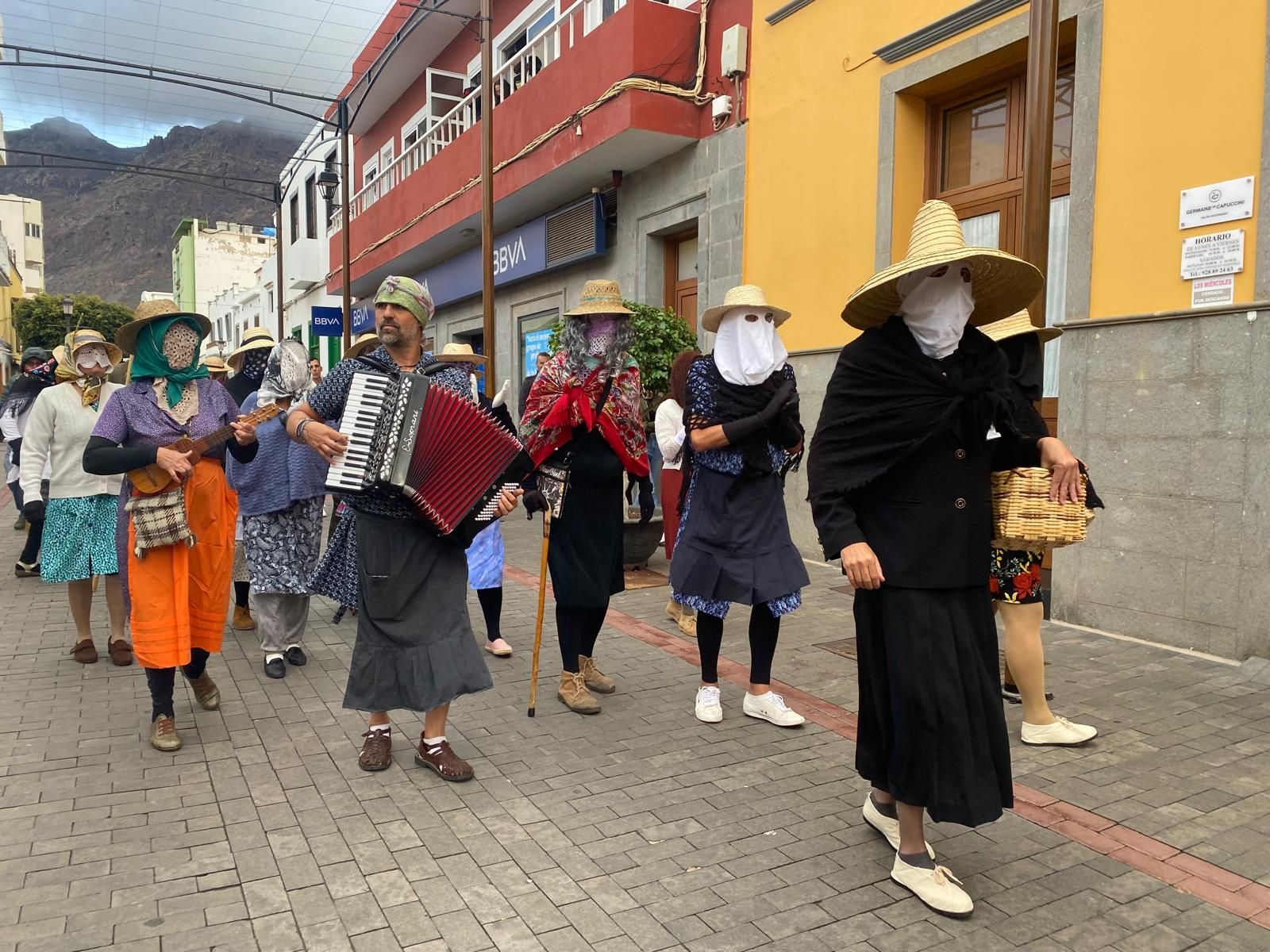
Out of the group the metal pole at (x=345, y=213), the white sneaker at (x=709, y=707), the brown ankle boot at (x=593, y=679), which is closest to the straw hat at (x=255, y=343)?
the brown ankle boot at (x=593, y=679)

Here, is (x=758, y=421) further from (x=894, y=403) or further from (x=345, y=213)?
(x=345, y=213)

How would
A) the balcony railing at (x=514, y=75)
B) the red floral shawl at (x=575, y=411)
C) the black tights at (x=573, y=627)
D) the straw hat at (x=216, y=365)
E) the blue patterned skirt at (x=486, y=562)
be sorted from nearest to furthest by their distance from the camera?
the red floral shawl at (x=575, y=411), the black tights at (x=573, y=627), the blue patterned skirt at (x=486, y=562), the straw hat at (x=216, y=365), the balcony railing at (x=514, y=75)

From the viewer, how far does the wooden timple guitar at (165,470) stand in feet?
13.6

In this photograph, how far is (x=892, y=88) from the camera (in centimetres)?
792

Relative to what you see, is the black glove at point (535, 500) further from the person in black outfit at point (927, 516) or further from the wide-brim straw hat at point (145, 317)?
the person in black outfit at point (927, 516)

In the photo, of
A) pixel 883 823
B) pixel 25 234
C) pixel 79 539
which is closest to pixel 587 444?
pixel 883 823

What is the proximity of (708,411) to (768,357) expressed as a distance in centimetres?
38

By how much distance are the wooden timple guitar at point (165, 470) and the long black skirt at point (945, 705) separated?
2991mm

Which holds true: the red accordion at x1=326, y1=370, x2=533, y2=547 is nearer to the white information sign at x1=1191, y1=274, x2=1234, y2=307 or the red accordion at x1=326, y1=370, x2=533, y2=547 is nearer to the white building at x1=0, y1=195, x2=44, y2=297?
the white information sign at x1=1191, y1=274, x2=1234, y2=307

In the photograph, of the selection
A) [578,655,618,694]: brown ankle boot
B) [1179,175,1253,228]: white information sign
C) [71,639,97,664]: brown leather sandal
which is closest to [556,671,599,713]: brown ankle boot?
[578,655,618,694]: brown ankle boot

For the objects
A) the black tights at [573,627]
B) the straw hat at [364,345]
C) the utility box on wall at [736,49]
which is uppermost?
the utility box on wall at [736,49]

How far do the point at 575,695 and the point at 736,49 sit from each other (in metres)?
7.68

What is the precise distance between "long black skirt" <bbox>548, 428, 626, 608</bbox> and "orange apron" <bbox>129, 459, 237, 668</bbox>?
5.46 ft

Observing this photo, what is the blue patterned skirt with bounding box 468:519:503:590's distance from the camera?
5.75m
